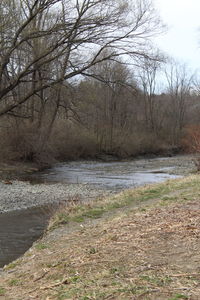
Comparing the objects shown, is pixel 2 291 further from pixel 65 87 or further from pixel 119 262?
pixel 65 87

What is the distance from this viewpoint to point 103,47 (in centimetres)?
2333

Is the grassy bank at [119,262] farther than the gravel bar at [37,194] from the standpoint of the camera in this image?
No

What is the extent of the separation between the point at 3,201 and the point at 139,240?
988 cm

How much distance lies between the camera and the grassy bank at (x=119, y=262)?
12.3 feet

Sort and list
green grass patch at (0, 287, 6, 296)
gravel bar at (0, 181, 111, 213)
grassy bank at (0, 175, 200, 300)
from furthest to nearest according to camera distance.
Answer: gravel bar at (0, 181, 111, 213) < green grass patch at (0, 287, 6, 296) < grassy bank at (0, 175, 200, 300)

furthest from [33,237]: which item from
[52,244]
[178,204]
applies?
[178,204]

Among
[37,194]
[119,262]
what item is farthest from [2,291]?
[37,194]

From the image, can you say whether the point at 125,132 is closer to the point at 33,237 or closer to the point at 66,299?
the point at 33,237

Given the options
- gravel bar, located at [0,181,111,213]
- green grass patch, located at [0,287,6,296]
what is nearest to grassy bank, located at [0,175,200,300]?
green grass patch, located at [0,287,6,296]

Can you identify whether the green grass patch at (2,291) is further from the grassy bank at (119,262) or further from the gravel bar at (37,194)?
the gravel bar at (37,194)

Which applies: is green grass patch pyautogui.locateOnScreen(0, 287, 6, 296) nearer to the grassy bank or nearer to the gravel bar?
the grassy bank

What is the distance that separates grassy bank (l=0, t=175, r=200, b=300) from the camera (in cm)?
374

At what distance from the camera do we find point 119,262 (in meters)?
4.68

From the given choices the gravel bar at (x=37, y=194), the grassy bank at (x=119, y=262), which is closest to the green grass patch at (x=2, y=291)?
the grassy bank at (x=119, y=262)
